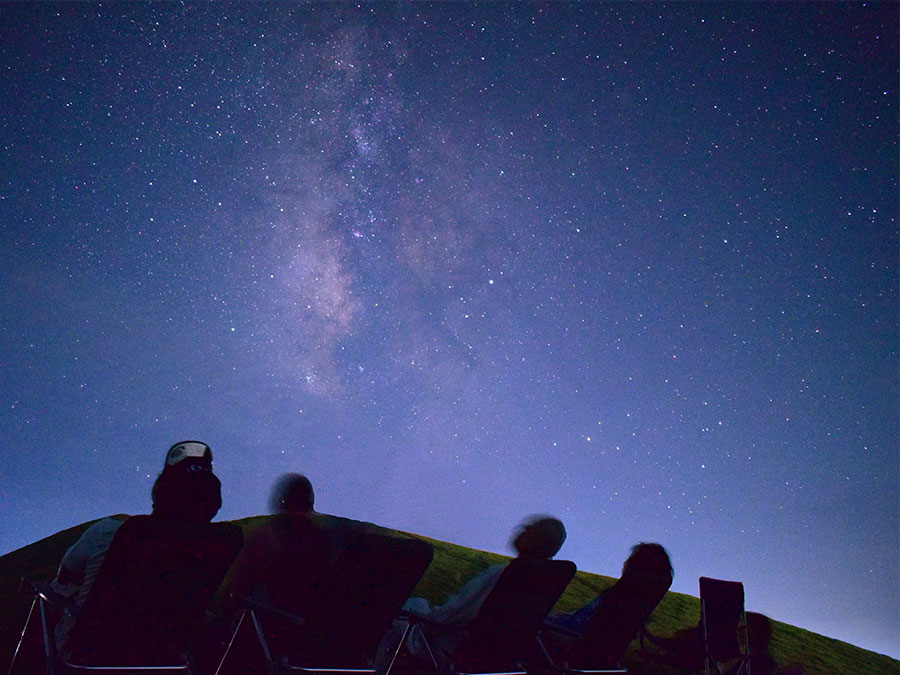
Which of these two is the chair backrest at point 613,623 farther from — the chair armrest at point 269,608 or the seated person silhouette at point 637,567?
the chair armrest at point 269,608

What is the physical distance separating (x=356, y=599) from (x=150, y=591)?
856 millimetres

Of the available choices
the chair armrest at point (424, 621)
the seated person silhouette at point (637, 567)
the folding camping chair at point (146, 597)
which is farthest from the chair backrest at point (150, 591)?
the seated person silhouette at point (637, 567)

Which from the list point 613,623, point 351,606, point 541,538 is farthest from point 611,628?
point 351,606

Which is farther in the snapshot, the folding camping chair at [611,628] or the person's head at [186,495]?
the folding camping chair at [611,628]

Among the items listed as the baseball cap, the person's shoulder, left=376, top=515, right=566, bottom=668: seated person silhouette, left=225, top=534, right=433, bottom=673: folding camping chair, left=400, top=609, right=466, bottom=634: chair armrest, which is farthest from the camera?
left=376, top=515, right=566, bottom=668: seated person silhouette

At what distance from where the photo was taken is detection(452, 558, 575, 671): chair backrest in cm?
299

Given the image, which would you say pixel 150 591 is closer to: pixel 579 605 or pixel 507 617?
pixel 507 617

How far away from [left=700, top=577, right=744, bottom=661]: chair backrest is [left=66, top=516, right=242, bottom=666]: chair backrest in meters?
4.18

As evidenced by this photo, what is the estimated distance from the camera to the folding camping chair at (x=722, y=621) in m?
4.77

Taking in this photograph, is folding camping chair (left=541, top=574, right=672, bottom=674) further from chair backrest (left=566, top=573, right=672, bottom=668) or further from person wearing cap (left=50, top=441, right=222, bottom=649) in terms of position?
person wearing cap (left=50, top=441, right=222, bottom=649)

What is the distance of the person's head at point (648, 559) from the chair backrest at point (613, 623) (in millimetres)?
612

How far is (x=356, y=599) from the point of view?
2.57 meters

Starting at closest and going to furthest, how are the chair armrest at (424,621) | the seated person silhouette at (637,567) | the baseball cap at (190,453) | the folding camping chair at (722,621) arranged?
the baseball cap at (190,453), the chair armrest at (424,621), the seated person silhouette at (637,567), the folding camping chair at (722,621)

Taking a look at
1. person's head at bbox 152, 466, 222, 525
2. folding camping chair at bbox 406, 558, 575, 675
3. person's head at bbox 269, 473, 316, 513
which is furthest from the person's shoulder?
folding camping chair at bbox 406, 558, 575, 675
